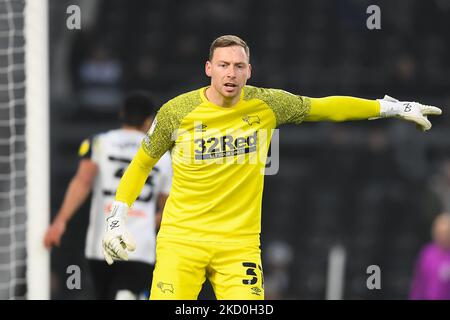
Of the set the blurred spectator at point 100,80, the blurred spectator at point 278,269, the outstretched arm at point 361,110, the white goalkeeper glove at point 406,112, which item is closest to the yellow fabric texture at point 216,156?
the outstretched arm at point 361,110

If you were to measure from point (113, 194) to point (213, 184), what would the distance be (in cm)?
222

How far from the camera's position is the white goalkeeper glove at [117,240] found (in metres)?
6.38

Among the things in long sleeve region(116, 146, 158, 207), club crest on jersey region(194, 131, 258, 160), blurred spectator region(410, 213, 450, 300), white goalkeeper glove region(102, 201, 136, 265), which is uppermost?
club crest on jersey region(194, 131, 258, 160)

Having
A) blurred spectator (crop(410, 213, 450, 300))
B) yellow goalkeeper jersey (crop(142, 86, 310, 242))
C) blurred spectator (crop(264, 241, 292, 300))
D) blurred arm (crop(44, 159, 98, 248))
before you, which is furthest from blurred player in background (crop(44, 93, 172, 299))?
blurred spectator (crop(264, 241, 292, 300))

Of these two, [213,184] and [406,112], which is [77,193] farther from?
[406,112]

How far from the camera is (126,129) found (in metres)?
8.56

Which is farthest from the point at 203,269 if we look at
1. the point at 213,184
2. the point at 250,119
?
the point at 250,119

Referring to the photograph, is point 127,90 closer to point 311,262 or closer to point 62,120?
point 62,120

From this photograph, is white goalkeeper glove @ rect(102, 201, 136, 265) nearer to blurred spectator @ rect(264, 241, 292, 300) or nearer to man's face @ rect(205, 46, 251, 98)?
man's face @ rect(205, 46, 251, 98)

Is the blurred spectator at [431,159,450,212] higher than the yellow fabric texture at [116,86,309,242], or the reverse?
the yellow fabric texture at [116,86,309,242]

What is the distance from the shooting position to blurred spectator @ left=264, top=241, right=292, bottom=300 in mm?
13820

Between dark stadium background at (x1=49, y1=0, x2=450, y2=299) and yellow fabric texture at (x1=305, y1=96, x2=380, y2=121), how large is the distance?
734 centimetres

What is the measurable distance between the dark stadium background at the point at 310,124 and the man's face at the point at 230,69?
7.72 metres

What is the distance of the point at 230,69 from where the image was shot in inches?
247
